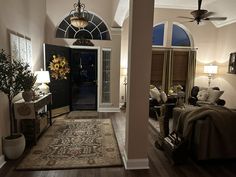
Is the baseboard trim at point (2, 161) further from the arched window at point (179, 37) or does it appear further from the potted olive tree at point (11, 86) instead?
the arched window at point (179, 37)

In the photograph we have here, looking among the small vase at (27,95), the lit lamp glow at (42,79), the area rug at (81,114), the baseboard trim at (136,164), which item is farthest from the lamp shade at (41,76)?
the baseboard trim at (136,164)

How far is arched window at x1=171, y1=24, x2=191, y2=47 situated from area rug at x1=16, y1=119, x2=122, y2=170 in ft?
14.6

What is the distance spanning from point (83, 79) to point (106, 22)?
80.3 inches

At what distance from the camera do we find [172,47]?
7184mm

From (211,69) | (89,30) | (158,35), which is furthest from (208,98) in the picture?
(89,30)

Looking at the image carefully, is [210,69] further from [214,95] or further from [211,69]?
[214,95]

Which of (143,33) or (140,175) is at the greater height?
(143,33)

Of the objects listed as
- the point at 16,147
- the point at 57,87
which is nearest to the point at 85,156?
the point at 16,147

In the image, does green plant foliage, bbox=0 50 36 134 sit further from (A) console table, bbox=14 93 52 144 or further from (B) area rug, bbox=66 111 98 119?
(B) area rug, bbox=66 111 98 119

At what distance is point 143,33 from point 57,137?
2822 millimetres

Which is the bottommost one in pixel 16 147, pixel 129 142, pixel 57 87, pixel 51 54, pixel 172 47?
pixel 16 147

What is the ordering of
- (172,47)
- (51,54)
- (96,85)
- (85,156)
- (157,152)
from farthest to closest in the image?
(172,47) → (96,85) → (51,54) → (157,152) → (85,156)

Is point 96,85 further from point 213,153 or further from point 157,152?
point 213,153

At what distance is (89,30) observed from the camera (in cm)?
621
